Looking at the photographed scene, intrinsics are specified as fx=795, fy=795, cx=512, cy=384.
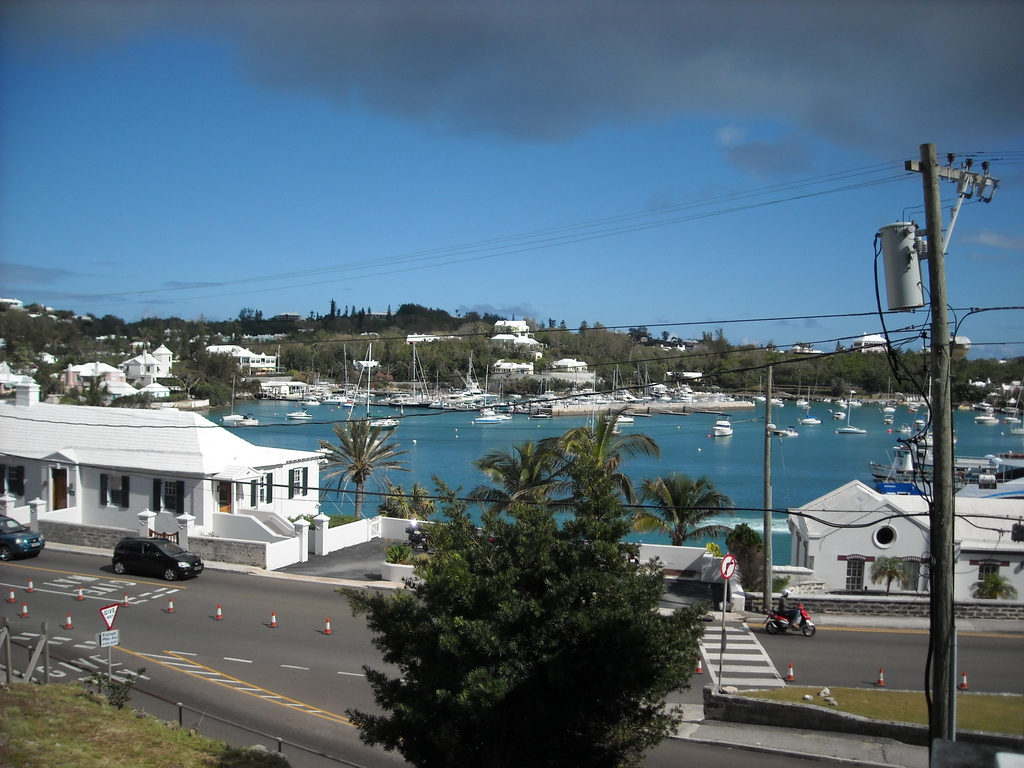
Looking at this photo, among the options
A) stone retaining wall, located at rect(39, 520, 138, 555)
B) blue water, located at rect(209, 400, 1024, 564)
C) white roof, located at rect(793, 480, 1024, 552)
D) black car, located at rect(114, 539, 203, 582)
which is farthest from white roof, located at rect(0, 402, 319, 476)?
white roof, located at rect(793, 480, 1024, 552)

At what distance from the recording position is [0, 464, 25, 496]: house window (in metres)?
29.7

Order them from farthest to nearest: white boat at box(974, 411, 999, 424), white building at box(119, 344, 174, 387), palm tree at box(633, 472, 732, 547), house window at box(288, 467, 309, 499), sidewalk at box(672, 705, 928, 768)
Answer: white boat at box(974, 411, 999, 424)
white building at box(119, 344, 174, 387)
house window at box(288, 467, 309, 499)
palm tree at box(633, 472, 732, 547)
sidewalk at box(672, 705, 928, 768)

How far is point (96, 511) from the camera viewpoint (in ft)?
92.8

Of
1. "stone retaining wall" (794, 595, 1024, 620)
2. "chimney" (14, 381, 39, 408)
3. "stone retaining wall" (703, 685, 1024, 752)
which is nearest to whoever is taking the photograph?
"stone retaining wall" (703, 685, 1024, 752)

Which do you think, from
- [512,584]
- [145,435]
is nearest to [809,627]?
[512,584]

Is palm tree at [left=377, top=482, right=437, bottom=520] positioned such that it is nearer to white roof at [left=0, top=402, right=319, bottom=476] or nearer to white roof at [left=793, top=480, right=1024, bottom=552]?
white roof at [left=0, top=402, right=319, bottom=476]

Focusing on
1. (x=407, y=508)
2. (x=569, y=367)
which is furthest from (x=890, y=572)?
(x=569, y=367)

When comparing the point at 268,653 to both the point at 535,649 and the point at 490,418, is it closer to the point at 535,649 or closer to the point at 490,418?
the point at 535,649

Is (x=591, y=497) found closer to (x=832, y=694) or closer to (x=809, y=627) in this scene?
(x=832, y=694)

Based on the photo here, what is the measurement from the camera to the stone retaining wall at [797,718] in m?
12.6

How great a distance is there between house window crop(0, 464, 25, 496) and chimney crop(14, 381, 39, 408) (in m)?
4.03

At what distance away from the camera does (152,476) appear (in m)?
27.2

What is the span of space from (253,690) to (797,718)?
31.3ft

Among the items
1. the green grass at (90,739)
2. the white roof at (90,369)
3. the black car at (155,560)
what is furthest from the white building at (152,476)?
the white roof at (90,369)
